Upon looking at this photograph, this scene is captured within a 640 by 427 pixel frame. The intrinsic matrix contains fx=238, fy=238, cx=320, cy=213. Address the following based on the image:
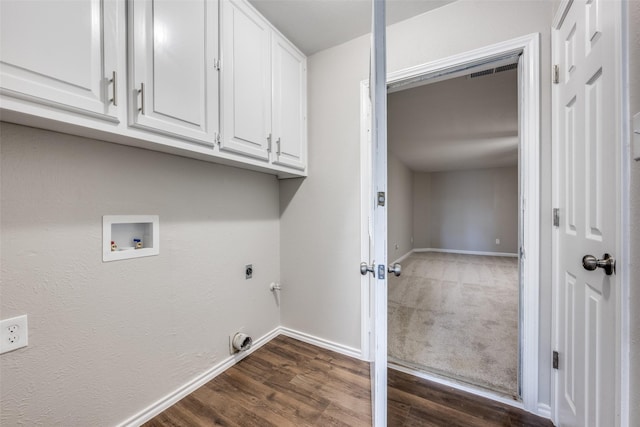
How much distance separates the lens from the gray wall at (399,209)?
495 cm

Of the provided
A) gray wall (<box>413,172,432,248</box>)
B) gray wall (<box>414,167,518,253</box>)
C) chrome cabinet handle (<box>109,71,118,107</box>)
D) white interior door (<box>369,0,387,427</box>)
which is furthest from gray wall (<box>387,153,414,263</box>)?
chrome cabinet handle (<box>109,71,118,107</box>)

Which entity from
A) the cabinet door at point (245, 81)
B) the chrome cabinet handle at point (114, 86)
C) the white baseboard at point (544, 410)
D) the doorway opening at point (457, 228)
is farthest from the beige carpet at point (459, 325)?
the chrome cabinet handle at point (114, 86)

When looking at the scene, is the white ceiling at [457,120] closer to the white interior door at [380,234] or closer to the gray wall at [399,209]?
the gray wall at [399,209]

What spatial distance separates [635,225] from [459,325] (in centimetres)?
202

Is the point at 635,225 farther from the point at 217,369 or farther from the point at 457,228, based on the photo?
the point at 457,228

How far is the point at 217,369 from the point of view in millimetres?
1625

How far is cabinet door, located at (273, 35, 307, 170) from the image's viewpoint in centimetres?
175

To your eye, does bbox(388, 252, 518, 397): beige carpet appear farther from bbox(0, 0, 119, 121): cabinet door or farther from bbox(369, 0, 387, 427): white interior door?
bbox(0, 0, 119, 121): cabinet door

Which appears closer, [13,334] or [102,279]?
[13,334]

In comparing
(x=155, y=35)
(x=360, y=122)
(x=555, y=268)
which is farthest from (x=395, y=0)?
(x=555, y=268)

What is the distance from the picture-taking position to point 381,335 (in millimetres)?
944

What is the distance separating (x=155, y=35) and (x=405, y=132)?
3.32 m

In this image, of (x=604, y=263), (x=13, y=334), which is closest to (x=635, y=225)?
(x=604, y=263)

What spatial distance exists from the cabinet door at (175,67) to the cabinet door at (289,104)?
19.9 inches
